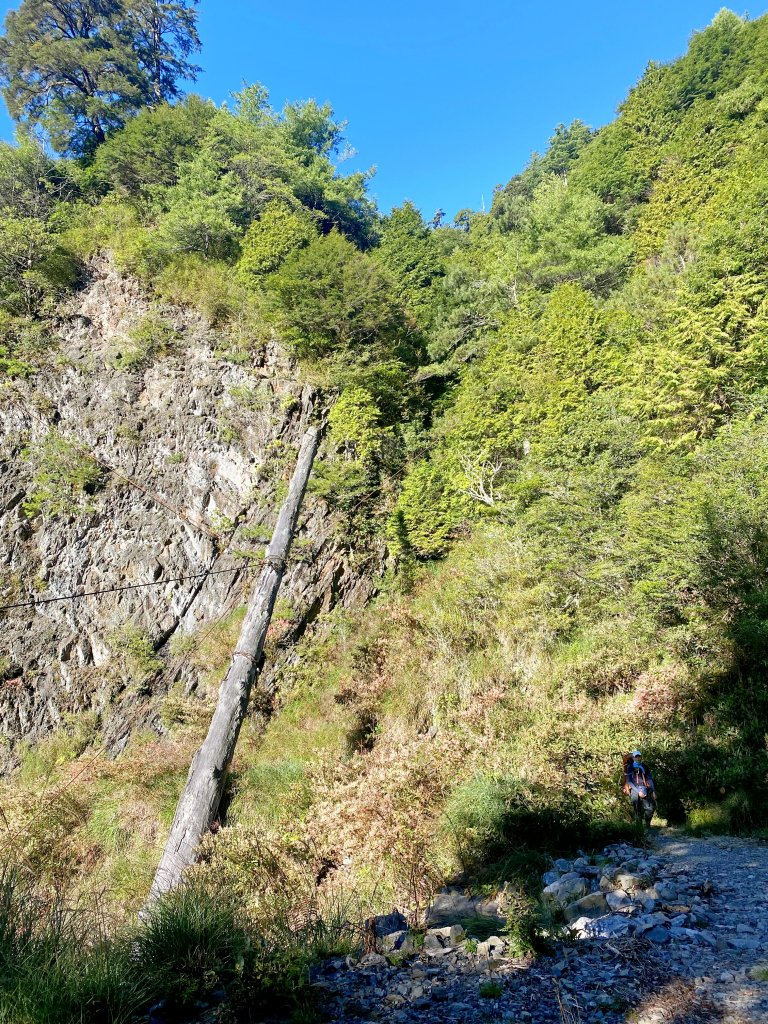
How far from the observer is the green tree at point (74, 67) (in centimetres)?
2388

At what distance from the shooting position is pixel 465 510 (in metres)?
13.2

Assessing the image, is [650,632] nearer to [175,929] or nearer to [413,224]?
[175,929]

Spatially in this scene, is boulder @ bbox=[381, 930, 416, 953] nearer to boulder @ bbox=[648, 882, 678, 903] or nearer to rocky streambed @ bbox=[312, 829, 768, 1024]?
rocky streambed @ bbox=[312, 829, 768, 1024]

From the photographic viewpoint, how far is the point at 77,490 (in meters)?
14.0

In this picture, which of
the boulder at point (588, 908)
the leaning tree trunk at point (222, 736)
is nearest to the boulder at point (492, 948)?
the boulder at point (588, 908)

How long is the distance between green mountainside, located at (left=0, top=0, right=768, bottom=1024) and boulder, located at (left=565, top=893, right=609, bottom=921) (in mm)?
500

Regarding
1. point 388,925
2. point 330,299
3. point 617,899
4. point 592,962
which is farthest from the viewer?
point 330,299

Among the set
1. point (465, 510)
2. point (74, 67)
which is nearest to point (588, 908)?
point (465, 510)

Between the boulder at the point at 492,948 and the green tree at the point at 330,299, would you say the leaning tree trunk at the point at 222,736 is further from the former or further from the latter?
the green tree at the point at 330,299

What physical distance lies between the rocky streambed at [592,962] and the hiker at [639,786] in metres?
1.27

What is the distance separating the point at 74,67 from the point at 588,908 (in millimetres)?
36582

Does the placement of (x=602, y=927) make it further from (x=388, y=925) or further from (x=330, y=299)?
(x=330, y=299)

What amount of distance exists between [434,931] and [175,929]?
193 cm

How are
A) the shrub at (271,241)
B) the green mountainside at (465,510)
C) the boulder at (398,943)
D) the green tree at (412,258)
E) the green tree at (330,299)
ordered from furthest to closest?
the green tree at (412,258), the shrub at (271,241), the green tree at (330,299), the green mountainside at (465,510), the boulder at (398,943)
